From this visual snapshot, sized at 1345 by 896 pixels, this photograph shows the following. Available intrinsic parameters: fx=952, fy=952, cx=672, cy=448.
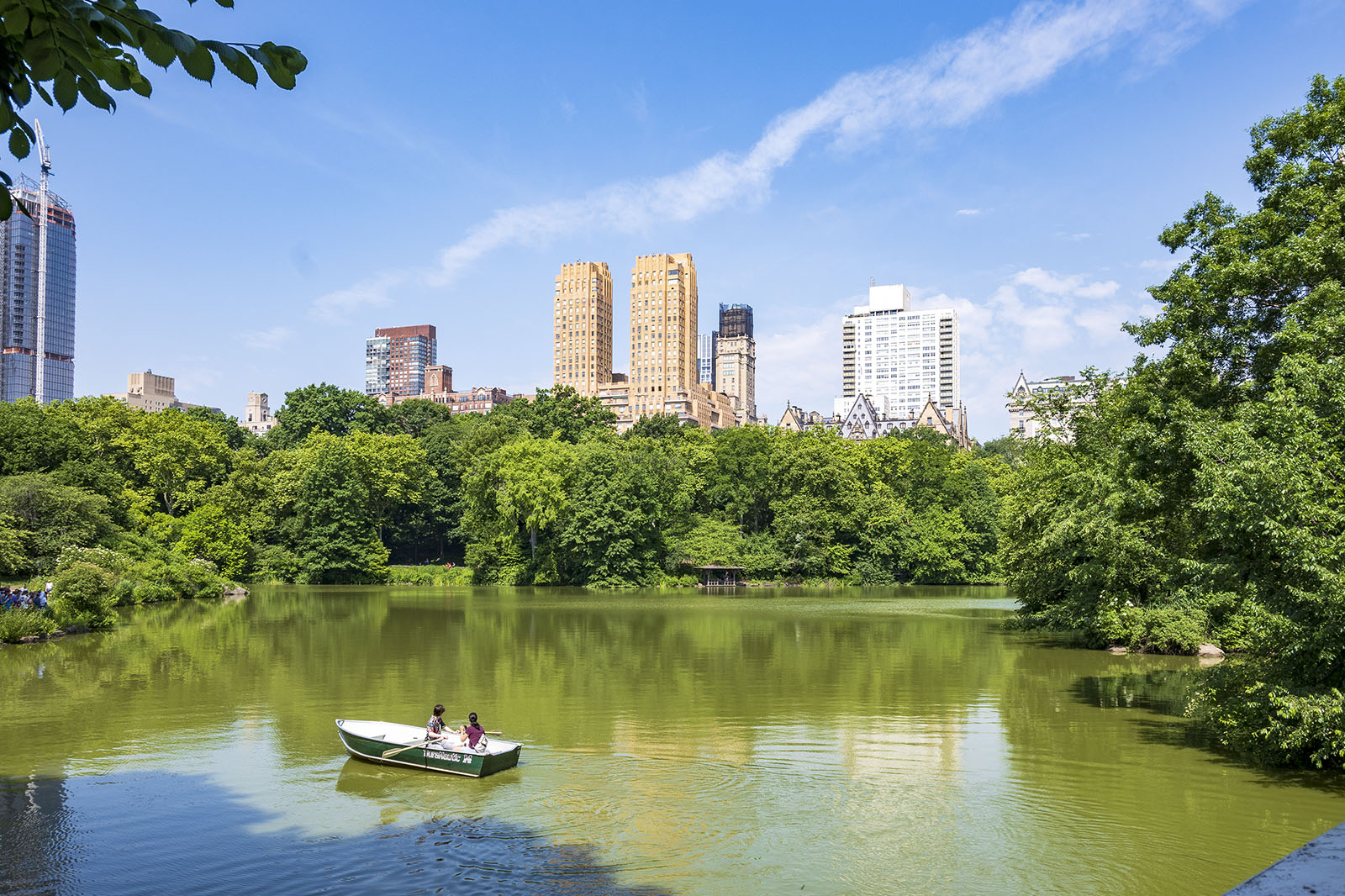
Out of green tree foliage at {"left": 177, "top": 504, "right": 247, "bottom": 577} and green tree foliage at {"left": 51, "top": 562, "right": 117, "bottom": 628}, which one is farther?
green tree foliage at {"left": 177, "top": 504, "right": 247, "bottom": 577}

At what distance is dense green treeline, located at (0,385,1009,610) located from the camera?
236 feet

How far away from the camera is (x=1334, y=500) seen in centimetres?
1392

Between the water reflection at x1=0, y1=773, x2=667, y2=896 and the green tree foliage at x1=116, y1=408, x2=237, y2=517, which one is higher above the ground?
the green tree foliage at x1=116, y1=408, x2=237, y2=517

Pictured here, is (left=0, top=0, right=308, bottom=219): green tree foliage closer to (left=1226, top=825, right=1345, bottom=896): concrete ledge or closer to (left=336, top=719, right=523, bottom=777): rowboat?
(left=1226, top=825, right=1345, bottom=896): concrete ledge

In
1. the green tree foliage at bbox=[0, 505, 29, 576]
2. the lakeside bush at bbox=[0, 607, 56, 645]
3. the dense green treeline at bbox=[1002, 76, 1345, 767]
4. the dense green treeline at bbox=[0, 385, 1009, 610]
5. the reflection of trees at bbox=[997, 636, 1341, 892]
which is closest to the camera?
the reflection of trees at bbox=[997, 636, 1341, 892]

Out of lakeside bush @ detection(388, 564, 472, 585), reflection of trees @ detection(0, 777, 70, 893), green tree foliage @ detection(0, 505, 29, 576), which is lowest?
lakeside bush @ detection(388, 564, 472, 585)

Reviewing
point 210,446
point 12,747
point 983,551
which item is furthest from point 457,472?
point 12,747

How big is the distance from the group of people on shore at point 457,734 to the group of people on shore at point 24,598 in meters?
27.1

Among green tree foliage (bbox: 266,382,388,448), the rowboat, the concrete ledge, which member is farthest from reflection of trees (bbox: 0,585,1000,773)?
green tree foliage (bbox: 266,382,388,448)

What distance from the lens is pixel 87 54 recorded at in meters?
4.18

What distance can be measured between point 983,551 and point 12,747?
258ft

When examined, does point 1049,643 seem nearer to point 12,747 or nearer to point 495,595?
point 12,747

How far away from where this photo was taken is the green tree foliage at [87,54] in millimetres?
3926

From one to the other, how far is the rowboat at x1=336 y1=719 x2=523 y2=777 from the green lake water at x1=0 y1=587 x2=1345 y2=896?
0.25m
